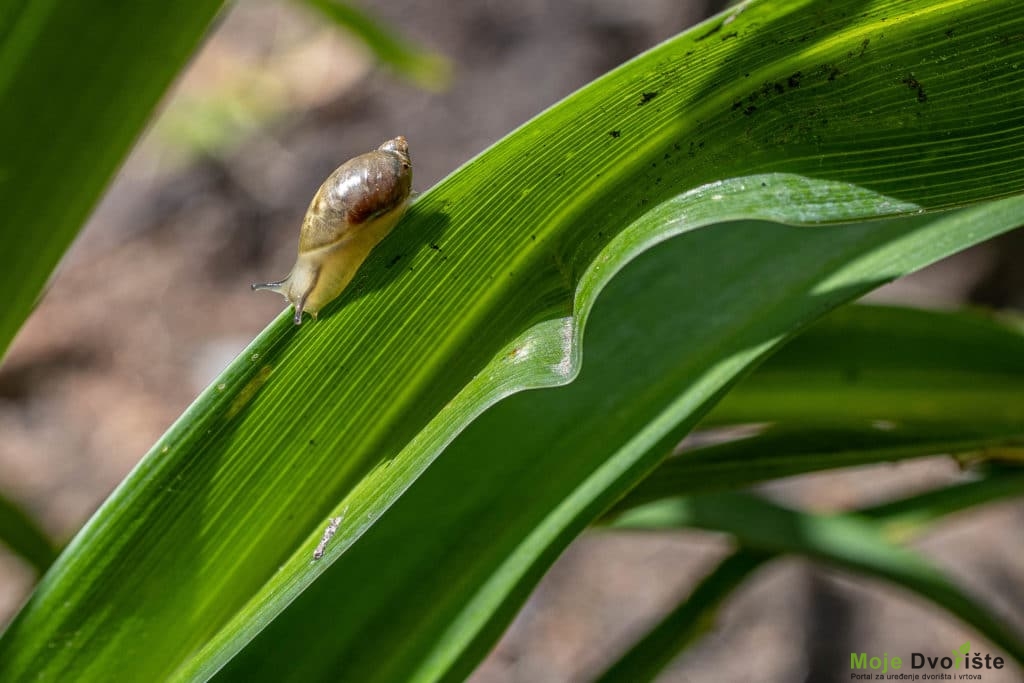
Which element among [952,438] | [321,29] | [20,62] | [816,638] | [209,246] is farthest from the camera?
[321,29]

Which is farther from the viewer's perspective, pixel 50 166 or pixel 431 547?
pixel 431 547

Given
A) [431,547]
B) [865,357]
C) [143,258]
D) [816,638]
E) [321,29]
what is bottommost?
[431,547]

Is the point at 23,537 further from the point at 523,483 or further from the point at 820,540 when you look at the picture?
the point at 820,540

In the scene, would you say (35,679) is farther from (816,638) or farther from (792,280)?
(816,638)

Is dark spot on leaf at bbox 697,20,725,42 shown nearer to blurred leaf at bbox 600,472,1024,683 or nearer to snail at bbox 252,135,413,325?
snail at bbox 252,135,413,325

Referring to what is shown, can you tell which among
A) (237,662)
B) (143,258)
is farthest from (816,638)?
(143,258)

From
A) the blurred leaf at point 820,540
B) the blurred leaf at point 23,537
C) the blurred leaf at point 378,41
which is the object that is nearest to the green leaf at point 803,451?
the blurred leaf at point 820,540
